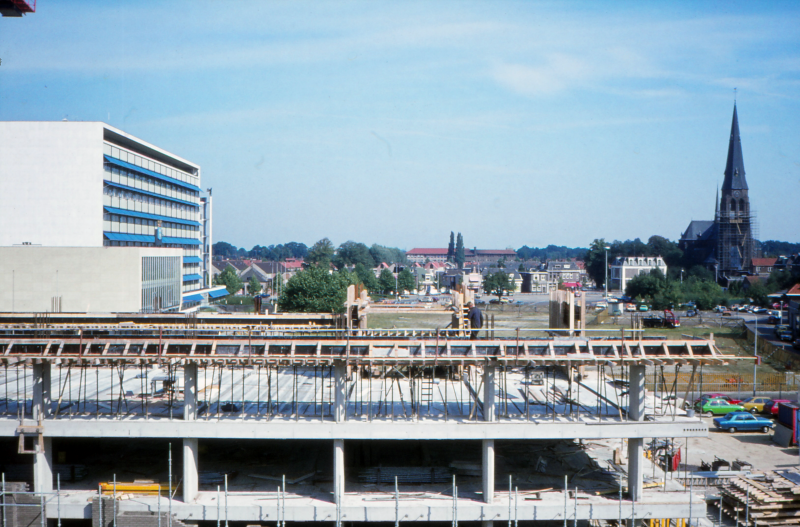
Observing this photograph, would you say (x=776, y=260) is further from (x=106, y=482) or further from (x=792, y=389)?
(x=106, y=482)

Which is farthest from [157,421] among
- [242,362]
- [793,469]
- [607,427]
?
[793,469]

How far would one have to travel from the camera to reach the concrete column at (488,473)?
1950 cm

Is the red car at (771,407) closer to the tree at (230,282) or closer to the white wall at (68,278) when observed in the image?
the white wall at (68,278)

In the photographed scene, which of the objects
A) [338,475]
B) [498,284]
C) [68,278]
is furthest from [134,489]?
[498,284]

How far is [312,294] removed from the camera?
62094mm

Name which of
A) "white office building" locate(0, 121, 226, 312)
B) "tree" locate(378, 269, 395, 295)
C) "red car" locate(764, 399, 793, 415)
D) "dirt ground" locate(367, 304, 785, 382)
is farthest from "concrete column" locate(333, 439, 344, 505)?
"tree" locate(378, 269, 395, 295)

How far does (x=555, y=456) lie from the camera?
24625 mm

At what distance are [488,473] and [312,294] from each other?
44340 millimetres

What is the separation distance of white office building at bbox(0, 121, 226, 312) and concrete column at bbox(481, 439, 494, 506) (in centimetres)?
3178

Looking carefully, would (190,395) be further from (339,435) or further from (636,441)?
(636,441)

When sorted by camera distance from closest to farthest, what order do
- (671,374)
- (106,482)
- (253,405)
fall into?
(106,482), (253,405), (671,374)

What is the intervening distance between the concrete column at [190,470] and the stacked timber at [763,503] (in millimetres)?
18982

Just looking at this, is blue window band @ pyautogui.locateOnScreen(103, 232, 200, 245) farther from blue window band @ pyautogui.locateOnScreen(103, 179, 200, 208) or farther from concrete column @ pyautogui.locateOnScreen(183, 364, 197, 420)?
concrete column @ pyautogui.locateOnScreen(183, 364, 197, 420)

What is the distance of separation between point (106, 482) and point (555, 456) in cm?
1723
